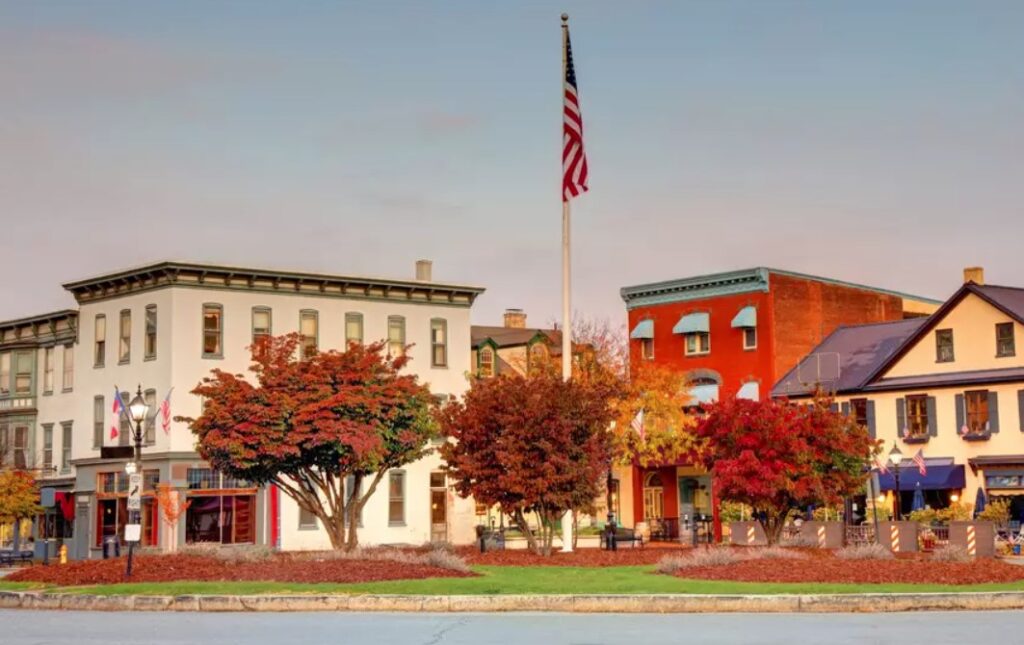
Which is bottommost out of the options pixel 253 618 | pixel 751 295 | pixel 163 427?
pixel 253 618

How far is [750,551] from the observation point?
35250mm

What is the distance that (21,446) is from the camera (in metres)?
69.4

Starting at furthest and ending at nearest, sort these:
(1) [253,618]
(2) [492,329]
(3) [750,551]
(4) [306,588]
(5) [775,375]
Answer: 1. (2) [492,329]
2. (5) [775,375]
3. (3) [750,551]
4. (4) [306,588]
5. (1) [253,618]

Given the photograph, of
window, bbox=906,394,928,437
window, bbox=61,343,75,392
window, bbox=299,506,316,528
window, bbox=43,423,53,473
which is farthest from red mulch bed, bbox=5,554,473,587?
window, bbox=43,423,53,473

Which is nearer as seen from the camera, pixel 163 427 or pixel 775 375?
pixel 163 427

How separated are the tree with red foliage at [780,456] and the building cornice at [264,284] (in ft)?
87.6

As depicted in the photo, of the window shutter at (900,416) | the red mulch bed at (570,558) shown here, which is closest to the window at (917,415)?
the window shutter at (900,416)

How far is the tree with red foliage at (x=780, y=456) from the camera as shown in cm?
4059

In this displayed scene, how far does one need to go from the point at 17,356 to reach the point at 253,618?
49728 mm

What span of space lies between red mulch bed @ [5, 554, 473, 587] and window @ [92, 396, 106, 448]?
105 feet

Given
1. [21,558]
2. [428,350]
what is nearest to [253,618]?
[21,558]

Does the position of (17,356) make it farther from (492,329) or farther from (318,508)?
(318,508)

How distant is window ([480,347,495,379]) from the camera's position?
75.4 metres

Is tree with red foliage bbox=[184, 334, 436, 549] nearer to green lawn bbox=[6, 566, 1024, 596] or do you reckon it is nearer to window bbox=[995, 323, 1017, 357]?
green lawn bbox=[6, 566, 1024, 596]
